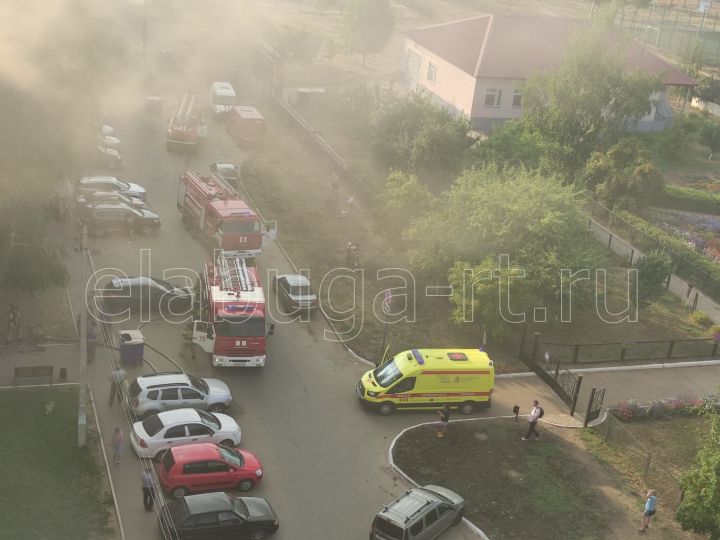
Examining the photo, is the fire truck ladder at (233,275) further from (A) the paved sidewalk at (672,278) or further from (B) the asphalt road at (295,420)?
(A) the paved sidewalk at (672,278)

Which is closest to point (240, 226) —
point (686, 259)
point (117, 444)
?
point (117, 444)

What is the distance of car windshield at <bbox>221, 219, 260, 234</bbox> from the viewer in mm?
35375

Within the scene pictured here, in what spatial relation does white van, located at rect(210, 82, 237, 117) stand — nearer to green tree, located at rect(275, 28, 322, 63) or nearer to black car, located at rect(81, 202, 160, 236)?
green tree, located at rect(275, 28, 322, 63)

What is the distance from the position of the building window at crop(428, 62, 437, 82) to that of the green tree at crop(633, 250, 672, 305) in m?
29.0

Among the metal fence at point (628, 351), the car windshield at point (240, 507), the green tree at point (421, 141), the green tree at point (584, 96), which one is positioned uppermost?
the green tree at point (584, 96)

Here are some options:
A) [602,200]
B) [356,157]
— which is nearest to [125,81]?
[356,157]

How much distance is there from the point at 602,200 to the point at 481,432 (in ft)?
75.3

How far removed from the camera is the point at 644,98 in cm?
4659

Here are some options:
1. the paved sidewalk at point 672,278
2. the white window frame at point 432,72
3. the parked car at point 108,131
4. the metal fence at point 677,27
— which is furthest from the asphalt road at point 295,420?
the metal fence at point 677,27

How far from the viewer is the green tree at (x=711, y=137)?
60562mm

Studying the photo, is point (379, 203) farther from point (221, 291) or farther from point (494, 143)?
point (221, 291)

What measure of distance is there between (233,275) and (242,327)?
2662 mm

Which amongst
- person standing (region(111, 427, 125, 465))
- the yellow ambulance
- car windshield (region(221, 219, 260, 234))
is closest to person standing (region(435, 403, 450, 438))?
the yellow ambulance

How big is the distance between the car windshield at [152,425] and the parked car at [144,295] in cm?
801
